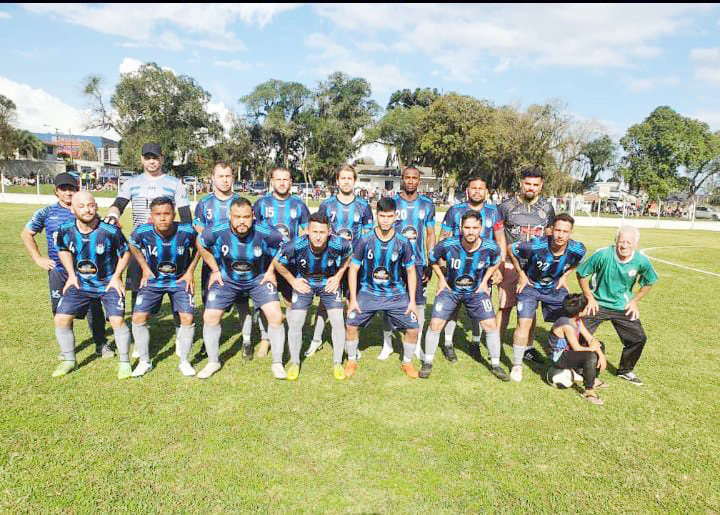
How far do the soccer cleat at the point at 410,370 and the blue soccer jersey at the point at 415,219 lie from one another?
4.71 feet

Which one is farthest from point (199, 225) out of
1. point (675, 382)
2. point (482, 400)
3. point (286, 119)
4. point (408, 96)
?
point (408, 96)

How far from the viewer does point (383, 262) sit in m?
5.27

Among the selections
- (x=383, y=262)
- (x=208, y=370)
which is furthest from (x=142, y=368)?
(x=383, y=262)

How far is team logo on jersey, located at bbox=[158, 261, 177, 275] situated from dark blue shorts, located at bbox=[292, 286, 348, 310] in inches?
54.7

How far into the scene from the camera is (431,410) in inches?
176

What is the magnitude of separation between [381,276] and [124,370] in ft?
10.0

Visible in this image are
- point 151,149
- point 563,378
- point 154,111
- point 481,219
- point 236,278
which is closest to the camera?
point 563,378

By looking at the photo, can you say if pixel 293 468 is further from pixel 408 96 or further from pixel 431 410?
pixel 408 96

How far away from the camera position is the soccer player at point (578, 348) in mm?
4797

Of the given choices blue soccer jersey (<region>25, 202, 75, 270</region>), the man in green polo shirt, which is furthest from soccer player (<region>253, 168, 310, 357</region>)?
the man in green polo shirt

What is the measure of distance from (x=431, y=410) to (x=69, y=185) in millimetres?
4942

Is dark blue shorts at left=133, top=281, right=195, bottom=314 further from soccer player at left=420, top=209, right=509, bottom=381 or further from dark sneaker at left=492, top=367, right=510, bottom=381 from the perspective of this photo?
dark sneaker at left=492, top=367, right=510, bottom=381

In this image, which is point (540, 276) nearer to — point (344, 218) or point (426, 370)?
point (426, 370)

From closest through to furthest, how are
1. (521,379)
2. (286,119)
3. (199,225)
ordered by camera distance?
1. (521,379)
2. (199,225)
3. (286,119)
